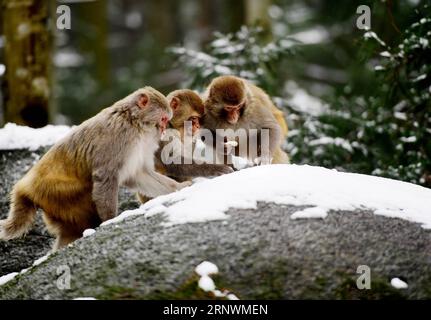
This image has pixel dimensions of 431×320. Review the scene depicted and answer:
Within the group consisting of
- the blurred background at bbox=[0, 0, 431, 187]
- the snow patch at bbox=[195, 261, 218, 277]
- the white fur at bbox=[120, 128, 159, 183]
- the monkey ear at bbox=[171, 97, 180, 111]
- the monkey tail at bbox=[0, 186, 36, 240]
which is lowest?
the snow patch at bbox=[195, 261, 218, 277]

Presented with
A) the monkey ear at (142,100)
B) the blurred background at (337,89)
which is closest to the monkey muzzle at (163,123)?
the monkey ear at (142,100)

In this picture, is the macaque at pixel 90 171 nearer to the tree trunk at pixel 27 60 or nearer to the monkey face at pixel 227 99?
the monkey face at pixel 227 99

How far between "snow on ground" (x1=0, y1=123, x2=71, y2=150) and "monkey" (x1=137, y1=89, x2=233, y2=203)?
1691mm

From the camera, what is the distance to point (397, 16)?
1175cm

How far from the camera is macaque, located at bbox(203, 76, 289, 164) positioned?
6.16m

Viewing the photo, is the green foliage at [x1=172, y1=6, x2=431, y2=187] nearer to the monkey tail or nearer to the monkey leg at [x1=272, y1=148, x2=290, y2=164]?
the monkey leg at [x1=272, y1=148, x2=290, y2=164]

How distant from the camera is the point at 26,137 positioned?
7.29 meters

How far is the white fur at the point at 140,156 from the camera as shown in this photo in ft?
17.5

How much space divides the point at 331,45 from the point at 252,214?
50.5 feet

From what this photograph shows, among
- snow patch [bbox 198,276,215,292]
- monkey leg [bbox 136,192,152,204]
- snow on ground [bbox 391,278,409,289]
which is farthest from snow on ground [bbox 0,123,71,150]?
snow on ground [bbox 391,278,409,289]

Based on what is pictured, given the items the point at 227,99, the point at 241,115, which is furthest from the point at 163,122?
the point at 241,115

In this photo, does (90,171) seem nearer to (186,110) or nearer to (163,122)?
(163,122)
